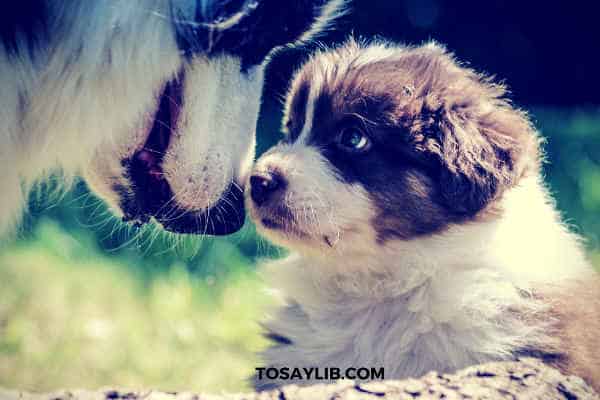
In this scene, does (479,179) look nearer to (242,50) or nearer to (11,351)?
(242,50)

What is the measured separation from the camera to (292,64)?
2.46m

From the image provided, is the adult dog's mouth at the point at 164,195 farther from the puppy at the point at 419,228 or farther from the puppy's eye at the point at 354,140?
the puppy's eye at the point at 354,140

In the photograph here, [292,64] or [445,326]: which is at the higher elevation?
[292,64]

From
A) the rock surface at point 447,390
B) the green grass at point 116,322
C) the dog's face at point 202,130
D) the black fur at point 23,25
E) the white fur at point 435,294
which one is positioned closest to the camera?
the rock surface at point 447,390

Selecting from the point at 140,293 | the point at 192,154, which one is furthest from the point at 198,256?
the point at 192,154

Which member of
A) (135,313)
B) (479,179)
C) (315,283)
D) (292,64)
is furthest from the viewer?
(135,313)

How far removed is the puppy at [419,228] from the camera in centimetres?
196

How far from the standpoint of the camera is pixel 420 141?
1992 mm

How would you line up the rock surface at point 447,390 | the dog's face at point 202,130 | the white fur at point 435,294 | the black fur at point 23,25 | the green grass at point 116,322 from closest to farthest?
the rock surface at point 447,390 < the black fur at point 23,25 < the white fur at point 435,294 < the dog's face at point 202,130 < the green grass at point 116,322

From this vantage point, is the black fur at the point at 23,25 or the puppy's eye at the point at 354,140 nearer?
the black fur at the point at 23,25

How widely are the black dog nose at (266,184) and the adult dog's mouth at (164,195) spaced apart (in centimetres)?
25

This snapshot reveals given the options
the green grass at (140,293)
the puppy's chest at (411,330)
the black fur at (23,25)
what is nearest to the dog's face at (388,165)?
the puppy's chest at (411,330)

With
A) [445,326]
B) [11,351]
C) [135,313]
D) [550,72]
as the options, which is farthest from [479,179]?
[11,351]

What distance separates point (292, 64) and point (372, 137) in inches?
22.1
